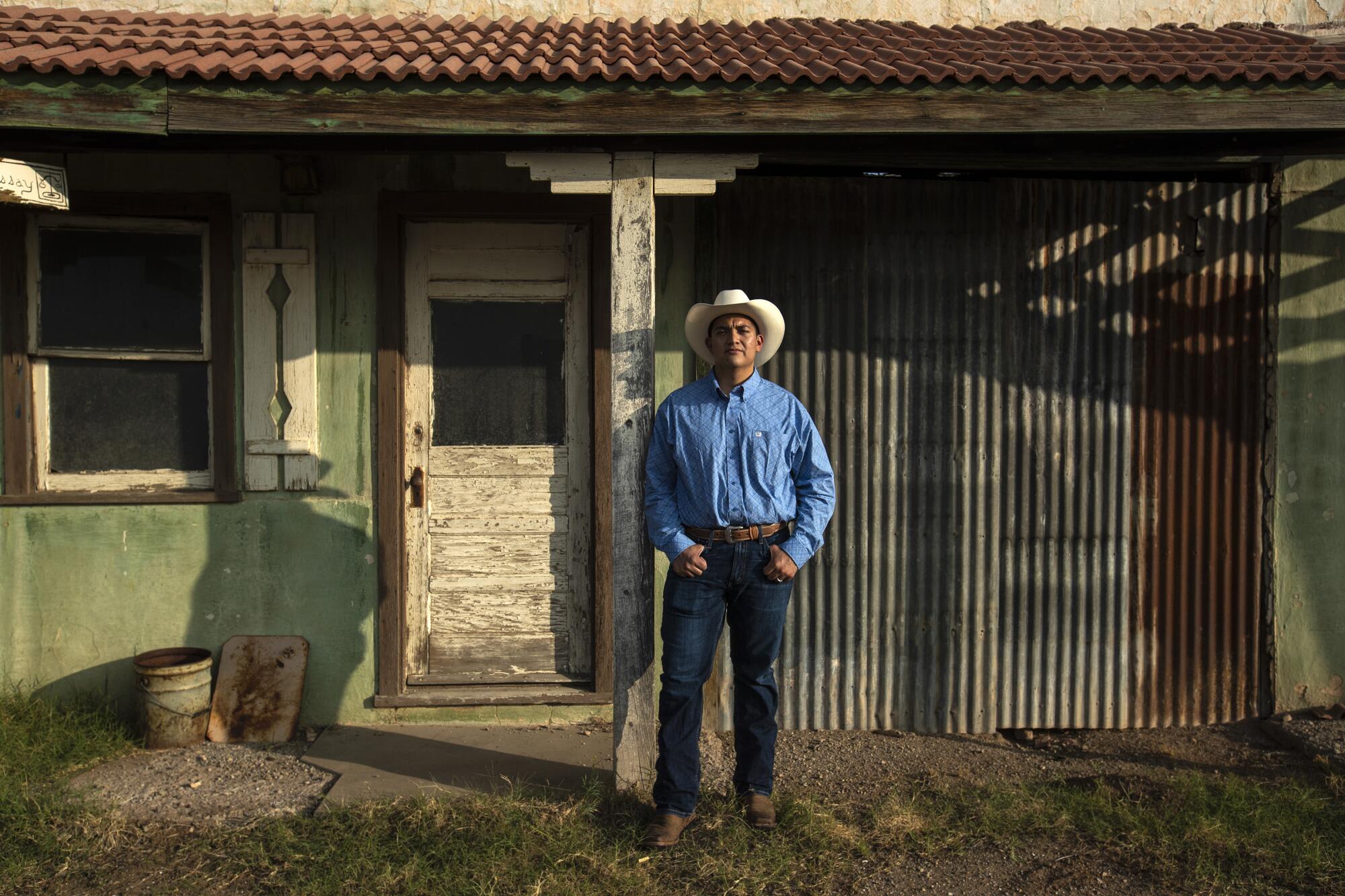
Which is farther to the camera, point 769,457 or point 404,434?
point 404,434

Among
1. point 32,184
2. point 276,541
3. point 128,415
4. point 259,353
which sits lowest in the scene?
point 276,541

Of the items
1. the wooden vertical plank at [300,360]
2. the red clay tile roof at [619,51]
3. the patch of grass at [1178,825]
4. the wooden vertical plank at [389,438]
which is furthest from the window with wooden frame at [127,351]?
the patch of grass at [1178,825]

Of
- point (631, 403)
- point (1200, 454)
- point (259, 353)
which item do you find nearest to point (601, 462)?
point (631, 403)

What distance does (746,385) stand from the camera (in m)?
4.16

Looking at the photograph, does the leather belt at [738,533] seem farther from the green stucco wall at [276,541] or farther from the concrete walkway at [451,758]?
the green stucco wall at [276,541]

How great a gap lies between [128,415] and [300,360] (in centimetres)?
97

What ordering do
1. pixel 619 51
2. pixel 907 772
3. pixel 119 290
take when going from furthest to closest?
pixel 119 290 < pixel 907 772 < pixel 619 51

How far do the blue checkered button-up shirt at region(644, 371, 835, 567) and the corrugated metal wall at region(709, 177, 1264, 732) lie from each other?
1304 millimetres

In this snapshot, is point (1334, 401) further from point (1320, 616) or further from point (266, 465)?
point (266, 465)

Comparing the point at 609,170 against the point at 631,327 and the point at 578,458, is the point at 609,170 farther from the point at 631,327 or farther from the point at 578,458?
the point at 578,458

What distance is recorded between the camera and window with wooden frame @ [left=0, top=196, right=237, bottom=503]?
17.8ft

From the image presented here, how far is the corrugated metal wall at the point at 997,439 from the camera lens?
216 inches

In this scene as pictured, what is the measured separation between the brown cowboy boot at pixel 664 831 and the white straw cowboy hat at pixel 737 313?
70.9 inches

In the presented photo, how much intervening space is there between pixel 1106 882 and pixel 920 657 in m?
1.72
